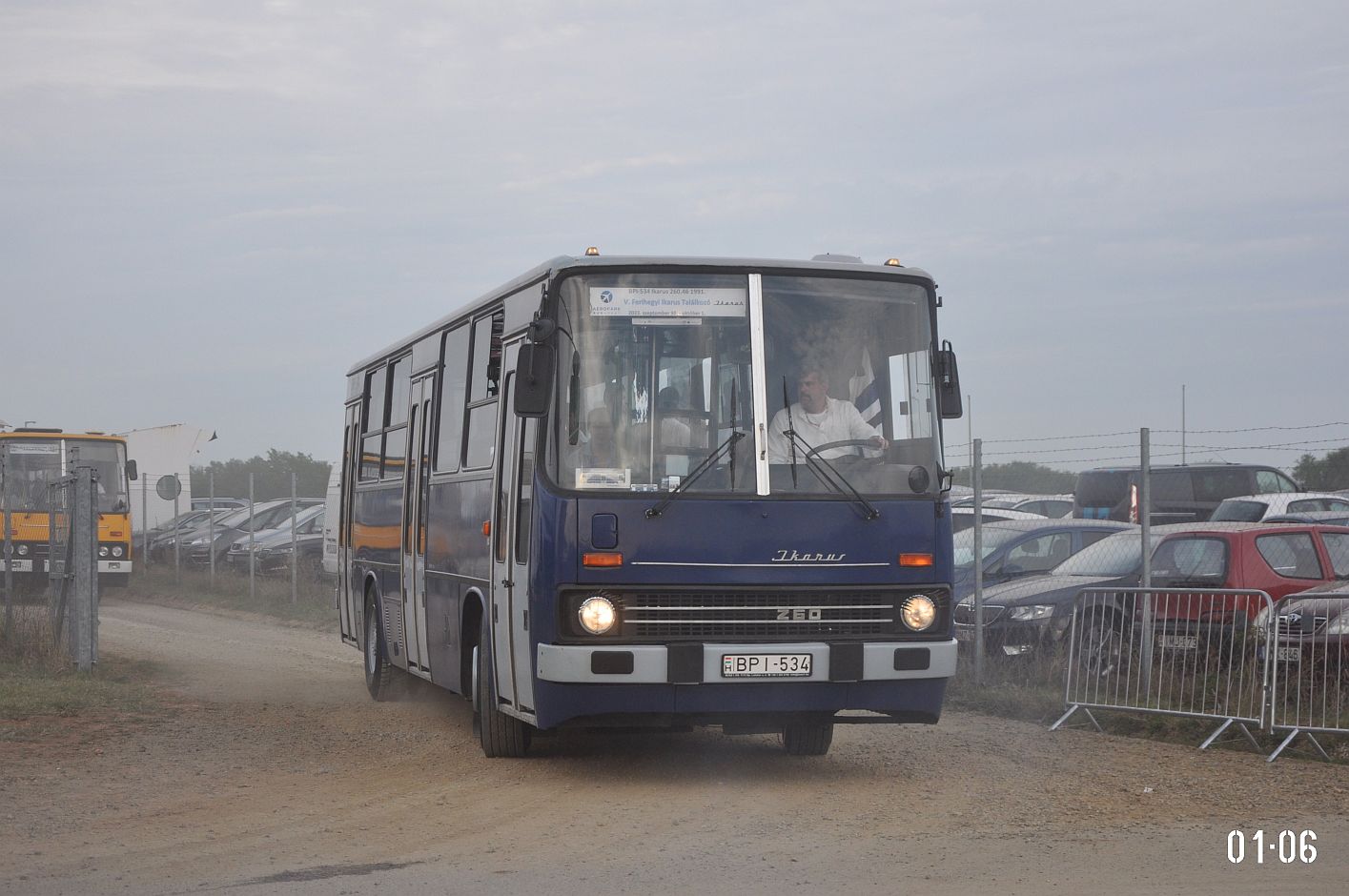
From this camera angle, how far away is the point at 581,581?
9500 mm

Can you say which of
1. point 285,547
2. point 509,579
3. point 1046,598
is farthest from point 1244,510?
point 285,547

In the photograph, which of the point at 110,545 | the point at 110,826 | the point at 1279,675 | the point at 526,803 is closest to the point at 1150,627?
the point at 1279,675

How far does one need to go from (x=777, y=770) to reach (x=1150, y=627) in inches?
145

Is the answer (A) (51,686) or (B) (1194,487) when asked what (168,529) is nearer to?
(B) (1194,487)

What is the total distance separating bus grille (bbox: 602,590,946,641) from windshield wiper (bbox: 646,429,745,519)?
1.60 feet

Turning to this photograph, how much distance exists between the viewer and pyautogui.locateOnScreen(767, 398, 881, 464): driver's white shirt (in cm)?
982

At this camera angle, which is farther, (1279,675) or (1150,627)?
(1150,627)

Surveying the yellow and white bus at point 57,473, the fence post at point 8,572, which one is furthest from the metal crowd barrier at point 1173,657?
the yellow and white bus at point 57,473

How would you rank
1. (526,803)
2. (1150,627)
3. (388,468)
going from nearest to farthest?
(526,803) < (1150,627) < (388,468)

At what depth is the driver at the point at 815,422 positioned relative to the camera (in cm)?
982

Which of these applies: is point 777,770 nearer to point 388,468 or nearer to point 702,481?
point 702,481

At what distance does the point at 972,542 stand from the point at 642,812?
403 inches

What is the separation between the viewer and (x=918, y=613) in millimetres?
9984

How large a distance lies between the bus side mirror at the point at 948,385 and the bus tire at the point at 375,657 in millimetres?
6525
